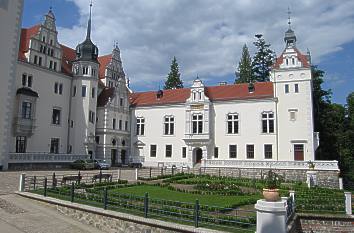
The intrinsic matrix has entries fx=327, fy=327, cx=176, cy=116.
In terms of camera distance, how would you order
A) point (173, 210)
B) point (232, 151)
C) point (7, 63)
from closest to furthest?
1. point (173, 210)
2. point (7, 63)
3. point (232, 151)

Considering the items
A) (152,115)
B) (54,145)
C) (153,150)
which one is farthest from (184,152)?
(54,145)

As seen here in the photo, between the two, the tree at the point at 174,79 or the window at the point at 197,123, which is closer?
the window at the point at 197,123

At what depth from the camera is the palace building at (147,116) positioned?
1405 inches

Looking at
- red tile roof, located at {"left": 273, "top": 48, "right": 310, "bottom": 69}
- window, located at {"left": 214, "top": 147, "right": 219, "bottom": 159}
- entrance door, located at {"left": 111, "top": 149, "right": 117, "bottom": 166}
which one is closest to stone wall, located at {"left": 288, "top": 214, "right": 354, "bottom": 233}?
red tile roof, located at {"left": 273, "top": 48, "right": 310, "bottom": 69}

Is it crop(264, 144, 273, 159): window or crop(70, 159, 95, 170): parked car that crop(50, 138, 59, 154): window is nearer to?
crop(70, 159, 95, 170): parked car

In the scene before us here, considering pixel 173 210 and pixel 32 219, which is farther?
pixel 32 219

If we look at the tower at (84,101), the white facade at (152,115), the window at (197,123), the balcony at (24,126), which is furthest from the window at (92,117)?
the window at (197,123)

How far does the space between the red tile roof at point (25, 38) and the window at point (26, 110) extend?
4.88m

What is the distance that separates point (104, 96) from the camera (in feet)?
151

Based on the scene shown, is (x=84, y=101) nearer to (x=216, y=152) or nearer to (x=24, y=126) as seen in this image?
(x=24, y=126)

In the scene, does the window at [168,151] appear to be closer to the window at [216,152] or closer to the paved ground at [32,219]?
the window at [216,152]

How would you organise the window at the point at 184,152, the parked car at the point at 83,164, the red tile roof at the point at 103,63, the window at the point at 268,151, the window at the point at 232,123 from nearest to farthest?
the parked car at the point at 83,164, the window at the point at 268,151, the window at the point at 232,123, the window at the point at 184,152, the red tile roof at the point at 103,63

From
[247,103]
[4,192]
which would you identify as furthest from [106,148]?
[4,192]

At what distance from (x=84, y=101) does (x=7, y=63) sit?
11.3 meters
